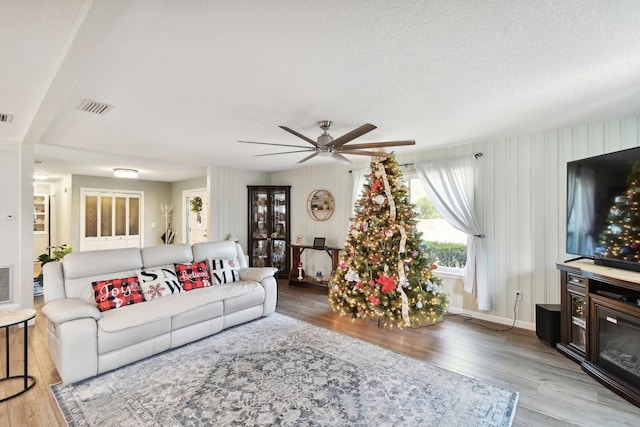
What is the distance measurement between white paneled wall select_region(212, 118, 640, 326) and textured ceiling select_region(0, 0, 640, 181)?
10.8 inches

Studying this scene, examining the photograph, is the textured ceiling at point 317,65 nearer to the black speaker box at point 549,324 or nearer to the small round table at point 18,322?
the small round table at point 18,322

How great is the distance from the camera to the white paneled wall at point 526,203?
3291 mm

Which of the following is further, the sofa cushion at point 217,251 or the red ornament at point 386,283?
the sofa cushion at point 217,251

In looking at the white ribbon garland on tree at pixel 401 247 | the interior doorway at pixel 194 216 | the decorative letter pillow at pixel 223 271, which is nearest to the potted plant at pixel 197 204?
the interior doorway at pixel 194 216

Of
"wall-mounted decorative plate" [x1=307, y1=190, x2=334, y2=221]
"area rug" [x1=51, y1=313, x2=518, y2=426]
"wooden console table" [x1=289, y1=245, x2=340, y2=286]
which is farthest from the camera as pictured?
"wall-mounted decorative plate" [x1=307, y1=190, x2=334, y2=221]

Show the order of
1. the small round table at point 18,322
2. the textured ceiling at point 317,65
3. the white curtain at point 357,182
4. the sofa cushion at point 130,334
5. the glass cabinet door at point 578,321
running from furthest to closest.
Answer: the white curtain at point 357,182, the glass cabinet door at point 578,321, the sofa cushion at point 130,334, the small round table at point 18,322, the textured ceiling at point 317,65

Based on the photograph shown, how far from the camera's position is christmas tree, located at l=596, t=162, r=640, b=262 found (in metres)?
2.42

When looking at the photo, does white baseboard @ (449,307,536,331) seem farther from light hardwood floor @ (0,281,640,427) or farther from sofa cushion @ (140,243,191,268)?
sofa cushion @ (140,243,191,268)

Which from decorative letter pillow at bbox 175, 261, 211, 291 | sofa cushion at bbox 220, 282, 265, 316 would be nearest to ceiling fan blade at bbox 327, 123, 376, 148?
sofa cushion at bbox 220, 282, 265, 316

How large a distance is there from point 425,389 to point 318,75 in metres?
2.55

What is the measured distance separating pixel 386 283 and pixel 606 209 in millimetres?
2122

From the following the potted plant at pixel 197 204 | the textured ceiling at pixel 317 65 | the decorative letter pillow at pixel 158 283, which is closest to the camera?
the textured ceiling at pixel 317 65

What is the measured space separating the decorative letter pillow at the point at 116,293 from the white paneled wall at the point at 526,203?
3.95 meters

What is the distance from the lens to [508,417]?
2.04 meters
